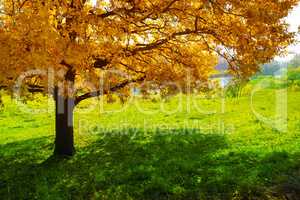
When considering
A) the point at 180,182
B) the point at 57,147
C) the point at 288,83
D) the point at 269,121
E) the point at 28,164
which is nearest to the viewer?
the point at 180,182

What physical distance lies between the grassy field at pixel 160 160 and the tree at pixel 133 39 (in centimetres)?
229

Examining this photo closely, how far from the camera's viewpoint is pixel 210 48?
40.7ft


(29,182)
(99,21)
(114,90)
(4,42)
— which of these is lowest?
(29,182)

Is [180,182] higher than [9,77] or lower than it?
lower

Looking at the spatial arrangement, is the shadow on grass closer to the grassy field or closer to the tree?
the grassy field

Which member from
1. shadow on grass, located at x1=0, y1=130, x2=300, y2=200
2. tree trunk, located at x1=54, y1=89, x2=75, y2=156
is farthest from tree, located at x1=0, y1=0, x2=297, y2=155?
shadow on grass, located at x1=0, y1=130, x2=300, y2=200

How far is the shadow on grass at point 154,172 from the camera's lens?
9977 mm

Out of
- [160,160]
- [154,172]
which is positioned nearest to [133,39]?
[160,160]

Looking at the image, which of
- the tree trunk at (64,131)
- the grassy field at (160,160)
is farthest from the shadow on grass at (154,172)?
the tree trunk at (64,131)

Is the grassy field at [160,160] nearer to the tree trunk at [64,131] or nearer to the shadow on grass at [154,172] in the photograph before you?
the shadow on grass at [154,172]

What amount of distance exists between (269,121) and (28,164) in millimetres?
11746

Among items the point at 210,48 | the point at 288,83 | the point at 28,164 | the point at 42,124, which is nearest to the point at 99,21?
the point at 210,48

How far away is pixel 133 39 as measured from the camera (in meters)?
12.8

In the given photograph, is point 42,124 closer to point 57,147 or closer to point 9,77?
point 57,147
